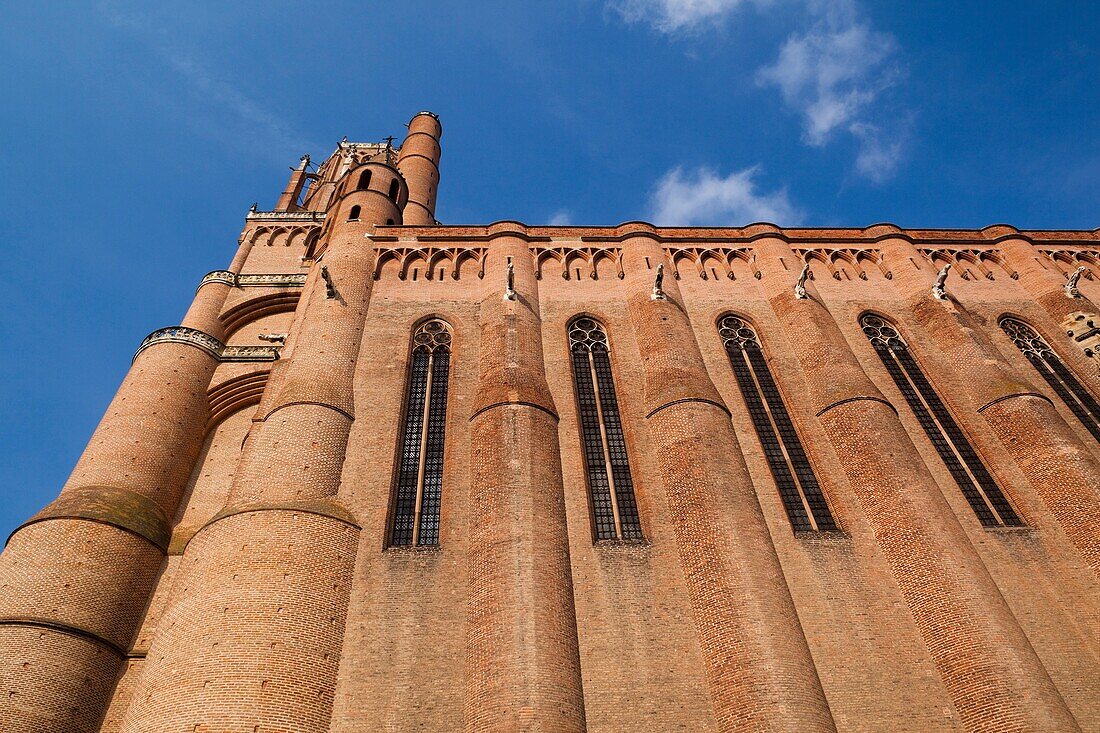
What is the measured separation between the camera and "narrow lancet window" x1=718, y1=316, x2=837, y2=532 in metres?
14.2

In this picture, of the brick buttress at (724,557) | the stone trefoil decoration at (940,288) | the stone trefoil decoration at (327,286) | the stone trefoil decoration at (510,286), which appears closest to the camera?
the brick buttress at (724,557)

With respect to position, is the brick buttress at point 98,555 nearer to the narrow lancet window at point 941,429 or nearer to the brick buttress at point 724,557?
the brick buttress at point 724,557

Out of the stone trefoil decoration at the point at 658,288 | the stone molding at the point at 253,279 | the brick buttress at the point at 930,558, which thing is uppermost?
the stone molding at the point at 253,279

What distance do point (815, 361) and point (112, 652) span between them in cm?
1593

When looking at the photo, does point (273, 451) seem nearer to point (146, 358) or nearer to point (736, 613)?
point (146, 358)

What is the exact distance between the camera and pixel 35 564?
13117mm

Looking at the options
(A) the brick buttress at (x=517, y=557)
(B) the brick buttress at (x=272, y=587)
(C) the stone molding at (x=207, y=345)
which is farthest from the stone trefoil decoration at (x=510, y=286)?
(C) the stone molding at (x=207, y=345)

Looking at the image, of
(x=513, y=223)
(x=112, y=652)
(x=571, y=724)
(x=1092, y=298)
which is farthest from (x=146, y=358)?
(x=1092, y=298)

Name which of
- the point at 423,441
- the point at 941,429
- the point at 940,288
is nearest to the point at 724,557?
the point at 423,441

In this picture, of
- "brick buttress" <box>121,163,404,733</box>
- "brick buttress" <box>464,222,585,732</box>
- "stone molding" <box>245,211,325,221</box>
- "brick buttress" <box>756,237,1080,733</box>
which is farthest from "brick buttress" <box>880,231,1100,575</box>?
"stone molding" <box>245,211,325,221</box>

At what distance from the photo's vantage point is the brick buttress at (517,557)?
10406mm

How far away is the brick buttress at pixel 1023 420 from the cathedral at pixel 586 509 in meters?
0.07

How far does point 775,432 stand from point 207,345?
595 inches

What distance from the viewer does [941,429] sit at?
53.1 feet
